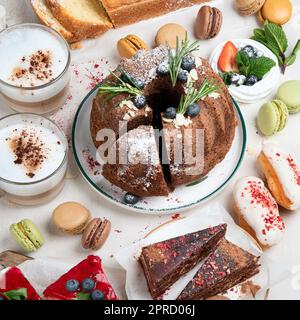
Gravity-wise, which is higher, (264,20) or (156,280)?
(264,20)

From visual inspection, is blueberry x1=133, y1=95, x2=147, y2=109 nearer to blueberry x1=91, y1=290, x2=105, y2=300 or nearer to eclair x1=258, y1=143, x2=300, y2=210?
eclair x1=258, y1=143, x2=300, y2=210

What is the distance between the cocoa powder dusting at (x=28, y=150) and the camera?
3.24m

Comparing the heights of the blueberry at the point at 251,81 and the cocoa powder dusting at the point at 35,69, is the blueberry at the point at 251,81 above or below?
below

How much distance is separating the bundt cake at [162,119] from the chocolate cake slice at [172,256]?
215 millimetres

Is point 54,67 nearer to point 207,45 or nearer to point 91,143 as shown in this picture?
point 91,143

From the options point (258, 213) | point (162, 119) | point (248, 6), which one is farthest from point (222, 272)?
point (248, 6)

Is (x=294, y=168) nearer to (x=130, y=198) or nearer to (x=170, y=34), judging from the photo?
(x=130, y=198)

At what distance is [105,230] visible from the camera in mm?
3268

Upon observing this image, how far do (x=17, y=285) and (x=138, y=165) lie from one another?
2.04 ft

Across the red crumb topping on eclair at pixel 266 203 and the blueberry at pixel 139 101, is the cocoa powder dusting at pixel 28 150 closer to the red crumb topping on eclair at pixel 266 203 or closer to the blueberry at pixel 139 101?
the blueberry at pixel 139 101

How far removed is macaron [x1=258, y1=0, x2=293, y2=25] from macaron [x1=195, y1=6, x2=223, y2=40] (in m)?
0.21

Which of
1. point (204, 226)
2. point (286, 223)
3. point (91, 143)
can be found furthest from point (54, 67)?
point (286, 223)

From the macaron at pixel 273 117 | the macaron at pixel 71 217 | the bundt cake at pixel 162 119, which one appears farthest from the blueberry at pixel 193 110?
the macaron at pixel 71 217

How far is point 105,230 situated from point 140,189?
207 mm
